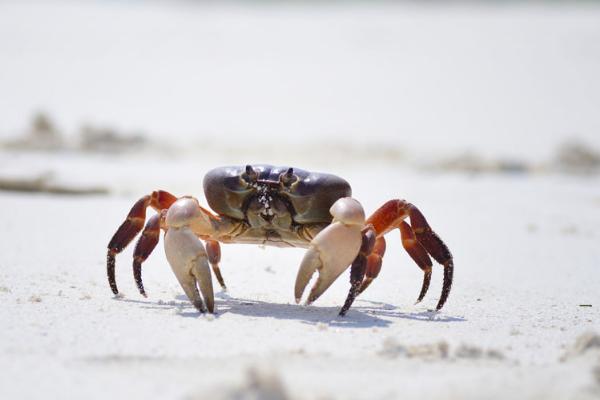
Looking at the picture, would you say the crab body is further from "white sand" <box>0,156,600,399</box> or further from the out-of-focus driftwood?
the out-of-focus driftwood

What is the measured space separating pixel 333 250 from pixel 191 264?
0.81 metres

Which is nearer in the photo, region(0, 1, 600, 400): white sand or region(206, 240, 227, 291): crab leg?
region(0, 1, 600, 400): white sand

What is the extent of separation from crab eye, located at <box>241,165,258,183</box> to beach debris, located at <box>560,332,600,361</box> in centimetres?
215

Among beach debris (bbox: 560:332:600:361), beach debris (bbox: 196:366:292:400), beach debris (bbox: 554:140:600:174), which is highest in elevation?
beach debris (bbox: 554:140:600:174)

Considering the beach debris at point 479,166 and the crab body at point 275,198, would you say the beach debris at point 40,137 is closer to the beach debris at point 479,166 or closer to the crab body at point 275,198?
the beach debris at point 479,166

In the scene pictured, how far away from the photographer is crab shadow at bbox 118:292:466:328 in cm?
492

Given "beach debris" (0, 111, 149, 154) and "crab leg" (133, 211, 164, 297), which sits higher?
"beach debris" (0, 111, 149, 154)

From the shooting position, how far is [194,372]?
12.1 feet

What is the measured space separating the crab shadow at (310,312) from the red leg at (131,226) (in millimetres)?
228

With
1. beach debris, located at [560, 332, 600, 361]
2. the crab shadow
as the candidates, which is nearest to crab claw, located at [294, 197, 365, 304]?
the crab shadow

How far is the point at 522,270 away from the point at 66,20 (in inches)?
1204

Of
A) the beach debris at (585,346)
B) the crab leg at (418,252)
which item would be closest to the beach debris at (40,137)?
the crab leg at (418,252)

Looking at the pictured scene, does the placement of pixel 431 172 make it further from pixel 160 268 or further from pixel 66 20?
pixel 66 20

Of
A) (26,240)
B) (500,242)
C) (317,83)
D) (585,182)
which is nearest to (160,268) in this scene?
(26,240)
